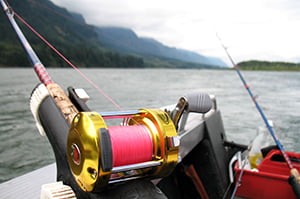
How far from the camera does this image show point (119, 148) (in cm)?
79

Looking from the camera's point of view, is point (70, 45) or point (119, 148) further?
point (70, 45)

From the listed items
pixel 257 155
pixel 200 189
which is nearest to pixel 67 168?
pixel 200 189

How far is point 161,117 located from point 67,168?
1.22 ft

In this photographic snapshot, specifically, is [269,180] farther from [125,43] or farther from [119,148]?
[125,43]

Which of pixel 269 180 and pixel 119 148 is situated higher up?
pixel 119 148

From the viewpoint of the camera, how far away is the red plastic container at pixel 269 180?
2.23m

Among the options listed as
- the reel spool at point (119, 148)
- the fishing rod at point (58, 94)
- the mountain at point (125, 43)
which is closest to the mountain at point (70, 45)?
the mountain at point (125, 43)

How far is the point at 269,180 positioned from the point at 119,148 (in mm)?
1893

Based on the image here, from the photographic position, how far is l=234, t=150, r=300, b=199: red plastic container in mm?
2227

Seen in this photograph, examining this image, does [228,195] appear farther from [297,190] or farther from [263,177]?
[297,190]

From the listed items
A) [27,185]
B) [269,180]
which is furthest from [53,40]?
[269,180]

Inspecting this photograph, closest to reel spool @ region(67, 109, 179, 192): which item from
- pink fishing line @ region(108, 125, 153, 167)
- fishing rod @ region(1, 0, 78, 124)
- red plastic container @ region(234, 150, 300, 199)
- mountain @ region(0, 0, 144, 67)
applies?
pink fishing line @ region(108, 125, 153, 167)

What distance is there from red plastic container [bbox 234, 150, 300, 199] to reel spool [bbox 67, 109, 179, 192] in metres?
1.72

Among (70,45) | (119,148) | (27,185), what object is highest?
(119,148)
